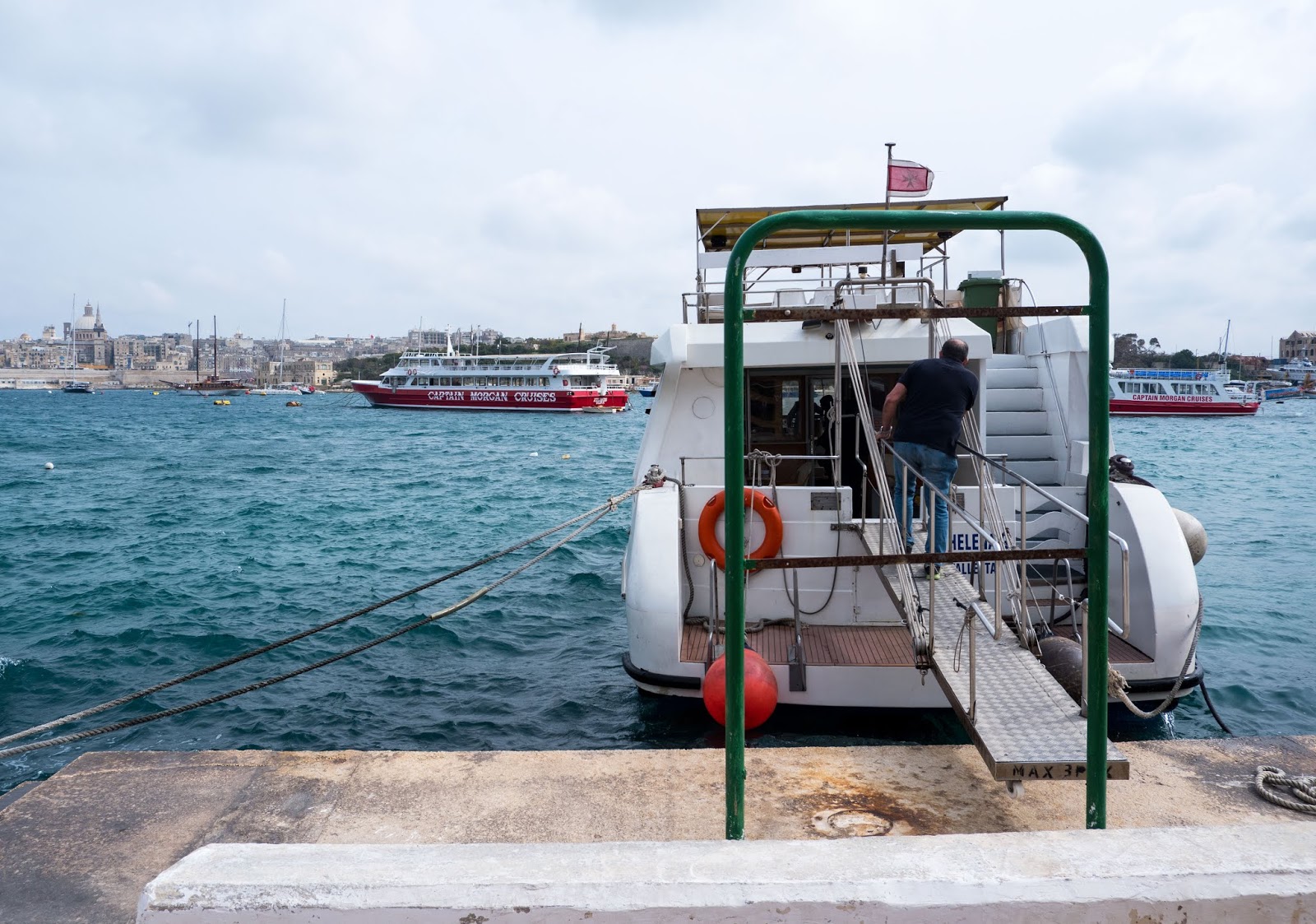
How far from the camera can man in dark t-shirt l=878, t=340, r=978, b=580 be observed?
19.4ft

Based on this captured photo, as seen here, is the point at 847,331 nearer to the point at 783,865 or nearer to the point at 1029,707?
the point at 1029,707

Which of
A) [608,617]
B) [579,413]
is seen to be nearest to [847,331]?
[608,617]

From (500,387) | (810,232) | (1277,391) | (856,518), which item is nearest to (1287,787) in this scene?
(856,518)

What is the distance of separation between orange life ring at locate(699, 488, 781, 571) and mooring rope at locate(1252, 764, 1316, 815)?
133 inches

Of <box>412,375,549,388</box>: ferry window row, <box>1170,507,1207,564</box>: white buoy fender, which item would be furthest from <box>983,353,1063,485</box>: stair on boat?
<box>412,375,549,388</box>: ferry window row

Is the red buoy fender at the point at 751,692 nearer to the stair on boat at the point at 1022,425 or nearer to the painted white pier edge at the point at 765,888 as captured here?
the painted white pier edge at the point at 765,888

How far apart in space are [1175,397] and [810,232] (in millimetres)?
64518

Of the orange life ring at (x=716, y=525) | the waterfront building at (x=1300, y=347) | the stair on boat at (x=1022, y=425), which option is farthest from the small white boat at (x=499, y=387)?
the waterfront building at (x=1300, y=347)

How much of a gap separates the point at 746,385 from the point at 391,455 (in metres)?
34.2

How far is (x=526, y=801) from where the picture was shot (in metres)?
3.96

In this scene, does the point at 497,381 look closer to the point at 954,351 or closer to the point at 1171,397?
the point at 1171,397

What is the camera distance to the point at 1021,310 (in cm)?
336

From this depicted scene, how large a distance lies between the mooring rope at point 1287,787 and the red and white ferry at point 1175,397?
6758 cm

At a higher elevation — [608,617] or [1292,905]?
[1292,905]
